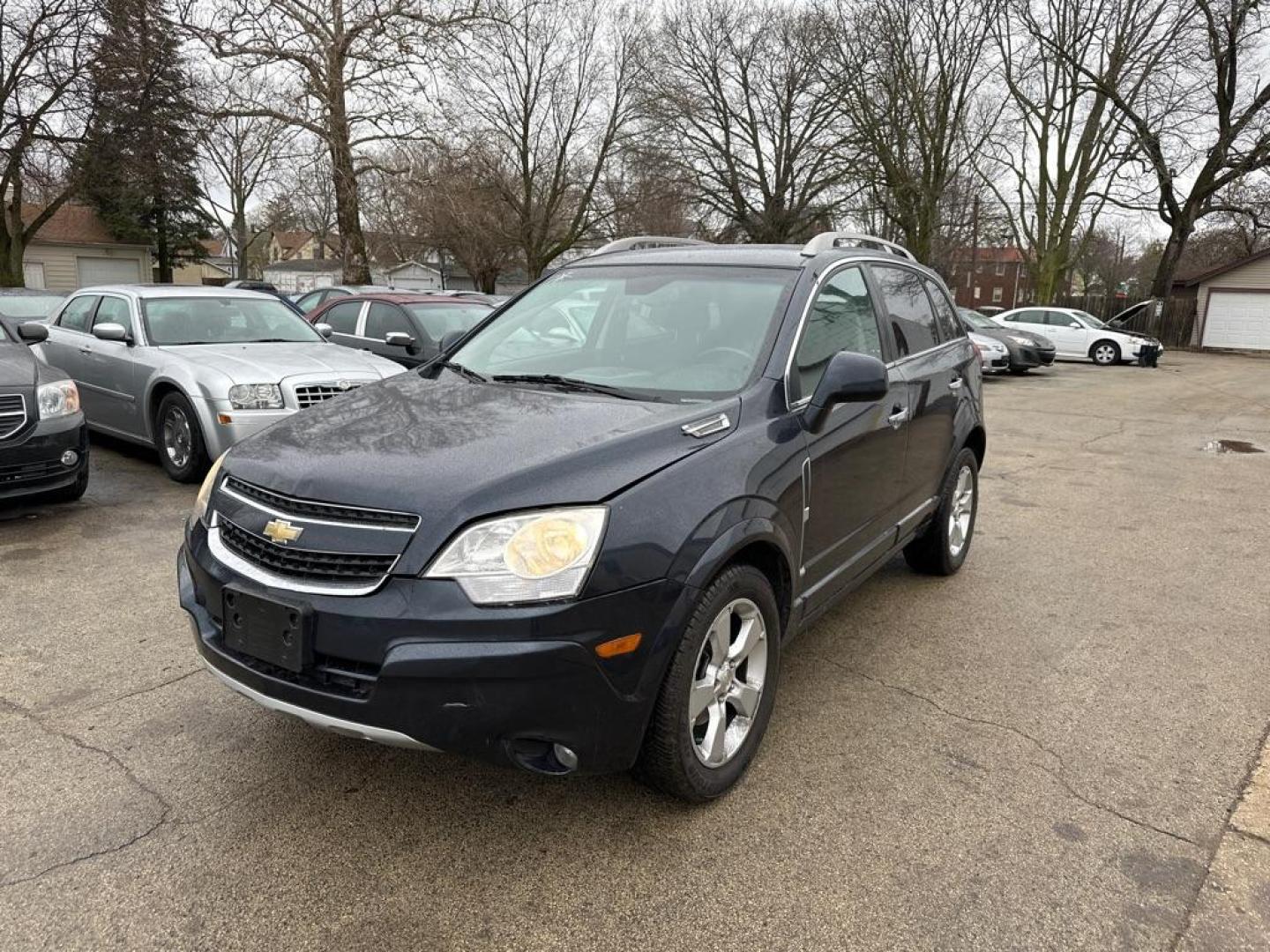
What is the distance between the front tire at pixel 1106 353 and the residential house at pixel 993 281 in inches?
2120

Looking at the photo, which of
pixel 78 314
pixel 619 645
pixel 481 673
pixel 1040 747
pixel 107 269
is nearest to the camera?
pixel 481 673

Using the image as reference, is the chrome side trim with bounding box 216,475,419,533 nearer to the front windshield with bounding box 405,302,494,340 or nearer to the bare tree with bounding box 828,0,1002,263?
the front windshield with bounding box 405,302,494,340

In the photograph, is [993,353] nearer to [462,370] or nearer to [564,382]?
[462,370]

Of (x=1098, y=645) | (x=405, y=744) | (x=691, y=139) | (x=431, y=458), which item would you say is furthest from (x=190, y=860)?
(x=691, y=139)

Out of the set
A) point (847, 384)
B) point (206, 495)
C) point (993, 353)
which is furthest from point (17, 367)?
point (993, 353)

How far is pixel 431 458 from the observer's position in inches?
97.3

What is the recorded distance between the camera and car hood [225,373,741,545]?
2293 mm

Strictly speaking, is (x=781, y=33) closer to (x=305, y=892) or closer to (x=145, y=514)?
(x=145, y=514)

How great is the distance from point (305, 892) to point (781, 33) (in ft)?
120

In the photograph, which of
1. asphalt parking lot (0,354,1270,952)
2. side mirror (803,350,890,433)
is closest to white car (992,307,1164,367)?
asphalt parking lot (0,354,1270,952)

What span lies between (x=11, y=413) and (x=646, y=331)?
4340 mm

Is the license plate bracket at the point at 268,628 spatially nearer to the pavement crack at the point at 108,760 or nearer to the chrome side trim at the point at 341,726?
the chrome side trim at the point at 341,726

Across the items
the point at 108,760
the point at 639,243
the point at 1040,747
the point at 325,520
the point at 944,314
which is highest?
the point at 639,243

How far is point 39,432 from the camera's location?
17.7 ft
